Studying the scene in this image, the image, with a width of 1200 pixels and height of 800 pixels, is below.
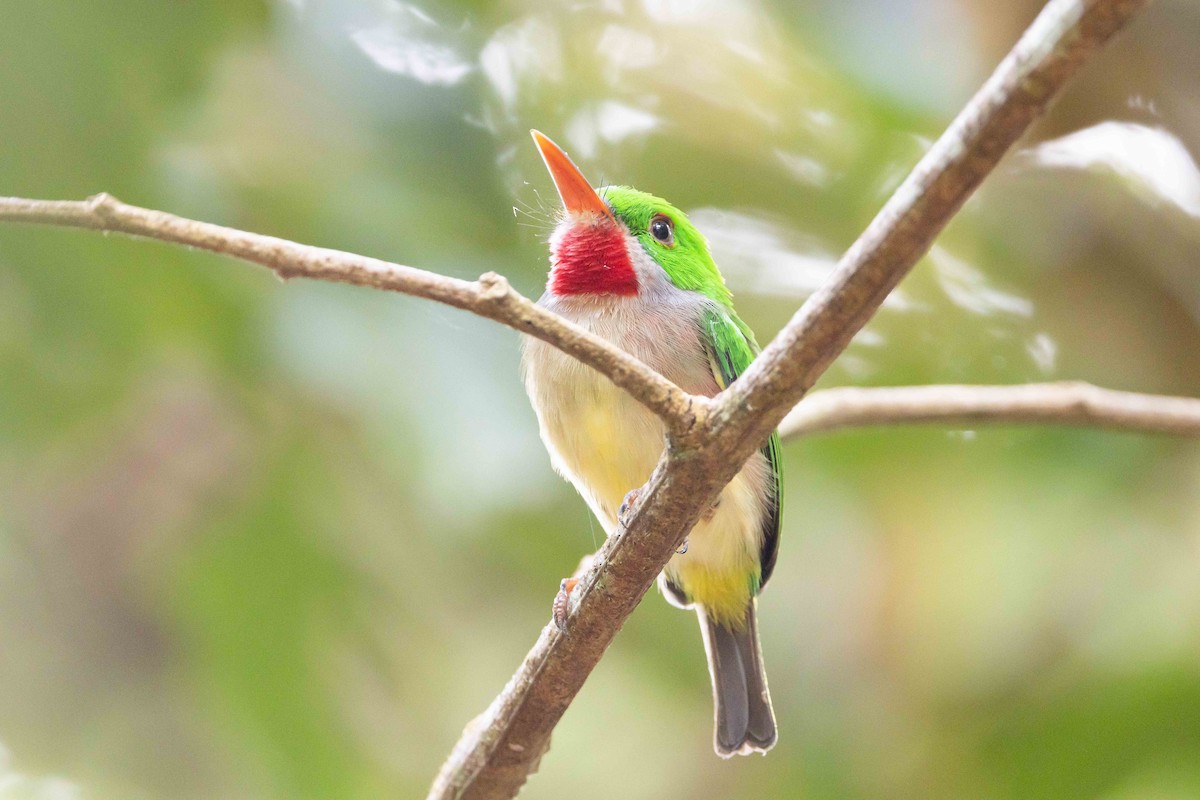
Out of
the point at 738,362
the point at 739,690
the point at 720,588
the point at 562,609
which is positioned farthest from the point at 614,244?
the point at 739,690

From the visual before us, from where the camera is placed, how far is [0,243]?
124 inches

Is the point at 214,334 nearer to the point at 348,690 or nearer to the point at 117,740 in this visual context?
the point at 348,690

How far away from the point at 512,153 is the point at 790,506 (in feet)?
5.90

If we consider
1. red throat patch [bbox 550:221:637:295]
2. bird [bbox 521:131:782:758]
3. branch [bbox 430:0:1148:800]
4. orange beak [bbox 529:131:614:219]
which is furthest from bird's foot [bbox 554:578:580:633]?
orange beak [bbox 529:131:614:219]

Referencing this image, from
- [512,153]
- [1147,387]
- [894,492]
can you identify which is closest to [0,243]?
[512,153]

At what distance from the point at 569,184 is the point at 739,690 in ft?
4.78

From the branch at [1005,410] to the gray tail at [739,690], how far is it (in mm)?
589

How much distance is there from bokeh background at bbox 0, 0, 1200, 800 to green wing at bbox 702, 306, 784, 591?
1.92 feet

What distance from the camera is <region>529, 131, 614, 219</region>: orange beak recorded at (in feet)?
8.85

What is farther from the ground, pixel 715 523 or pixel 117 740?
pixel 715 523

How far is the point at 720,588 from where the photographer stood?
308 cm

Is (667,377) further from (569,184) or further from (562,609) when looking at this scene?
(562,609)

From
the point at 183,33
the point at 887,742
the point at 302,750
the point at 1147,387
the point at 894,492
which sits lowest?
the point at 302,750

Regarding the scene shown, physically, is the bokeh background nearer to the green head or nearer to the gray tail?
the green head
